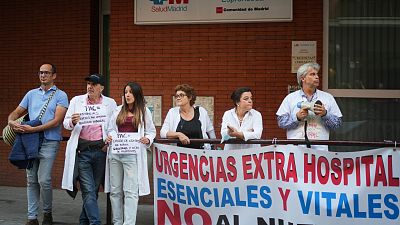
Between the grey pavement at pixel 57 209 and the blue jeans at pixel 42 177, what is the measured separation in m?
0.36

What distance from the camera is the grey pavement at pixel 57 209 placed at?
7836 mm

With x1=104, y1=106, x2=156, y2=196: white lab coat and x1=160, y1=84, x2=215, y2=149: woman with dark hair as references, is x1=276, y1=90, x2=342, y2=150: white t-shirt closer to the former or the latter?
x1=160, y1=84, x2=215, y2=149: woman with dark hair

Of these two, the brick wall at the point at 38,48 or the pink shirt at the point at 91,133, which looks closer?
the pink shirt at the point at 91,133

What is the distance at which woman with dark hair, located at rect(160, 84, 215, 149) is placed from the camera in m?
6.70

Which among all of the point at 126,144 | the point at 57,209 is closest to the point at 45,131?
the point at 126,144

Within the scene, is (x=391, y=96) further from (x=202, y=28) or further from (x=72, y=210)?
(x=72, y=210)

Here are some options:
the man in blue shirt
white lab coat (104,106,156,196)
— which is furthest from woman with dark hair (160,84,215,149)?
the man in blue shirt

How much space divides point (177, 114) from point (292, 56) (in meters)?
2.47

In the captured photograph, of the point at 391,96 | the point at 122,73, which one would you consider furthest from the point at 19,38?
the point at 391,96

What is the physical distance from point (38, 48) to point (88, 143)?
4154mm

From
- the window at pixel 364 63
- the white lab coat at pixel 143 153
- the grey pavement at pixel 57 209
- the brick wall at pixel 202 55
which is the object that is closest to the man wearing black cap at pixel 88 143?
the white lab coat at pixel 143 153

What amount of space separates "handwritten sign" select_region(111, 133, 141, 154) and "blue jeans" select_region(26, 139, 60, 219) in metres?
1.19

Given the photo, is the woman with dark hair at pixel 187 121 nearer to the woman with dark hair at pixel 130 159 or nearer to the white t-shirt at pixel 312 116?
the woman with dark hair at pixel 130 159

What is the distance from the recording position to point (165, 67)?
8.94 metres
